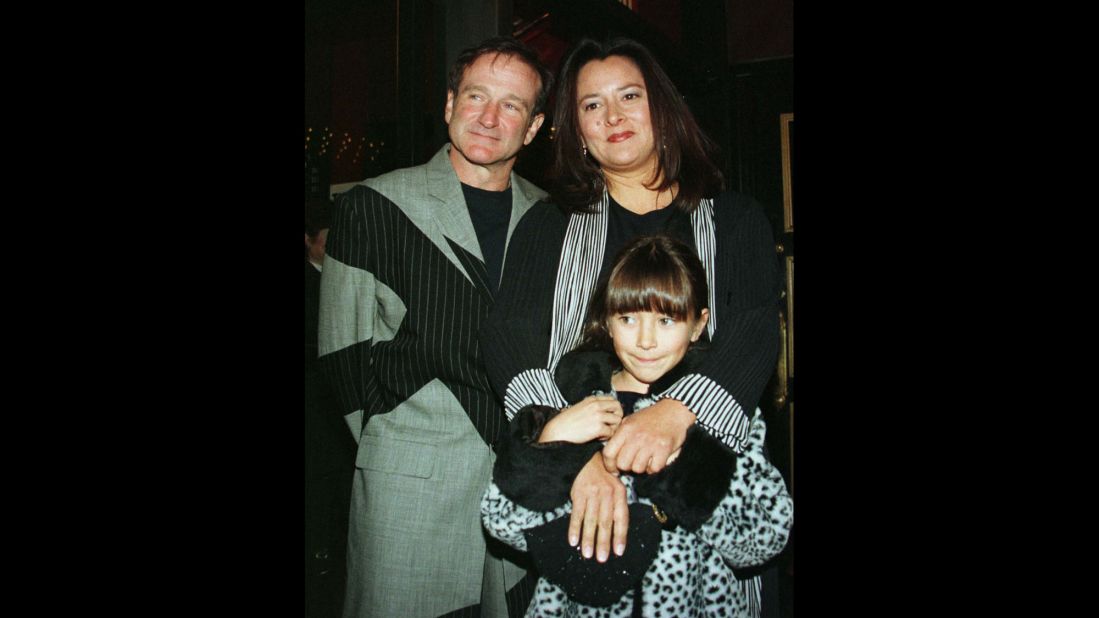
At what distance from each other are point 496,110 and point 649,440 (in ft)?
2.20

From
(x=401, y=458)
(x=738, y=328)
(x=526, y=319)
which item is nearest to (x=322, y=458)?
(x=401, y=458)

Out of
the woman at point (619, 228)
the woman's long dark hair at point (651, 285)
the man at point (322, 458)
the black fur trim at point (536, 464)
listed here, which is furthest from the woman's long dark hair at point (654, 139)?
the man at point (322, 458)

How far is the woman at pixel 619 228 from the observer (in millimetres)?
1157

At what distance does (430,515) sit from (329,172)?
0.70 metres

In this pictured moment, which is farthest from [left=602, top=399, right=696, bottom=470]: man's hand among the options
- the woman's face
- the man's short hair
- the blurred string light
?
the blurred string light

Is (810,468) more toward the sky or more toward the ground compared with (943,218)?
more toward the ground

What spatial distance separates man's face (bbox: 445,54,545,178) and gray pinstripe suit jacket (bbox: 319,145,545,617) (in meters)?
0.07

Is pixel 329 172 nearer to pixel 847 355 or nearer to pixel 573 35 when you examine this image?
pixel 573 35

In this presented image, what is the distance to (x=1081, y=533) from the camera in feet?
3.62

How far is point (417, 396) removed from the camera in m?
1.35

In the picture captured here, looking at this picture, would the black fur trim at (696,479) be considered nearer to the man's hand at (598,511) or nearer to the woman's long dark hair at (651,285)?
the man's hand at (598,511)

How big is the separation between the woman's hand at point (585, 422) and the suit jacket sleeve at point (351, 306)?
1.41 ft

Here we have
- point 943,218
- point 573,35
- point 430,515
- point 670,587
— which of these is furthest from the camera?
point 573,35

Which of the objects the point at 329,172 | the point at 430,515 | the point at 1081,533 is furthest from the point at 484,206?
the point at 1081,533
